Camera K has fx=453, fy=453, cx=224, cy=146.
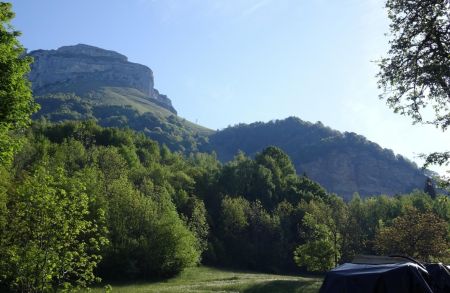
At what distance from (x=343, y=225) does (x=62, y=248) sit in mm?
68762

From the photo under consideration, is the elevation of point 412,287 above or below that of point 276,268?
above

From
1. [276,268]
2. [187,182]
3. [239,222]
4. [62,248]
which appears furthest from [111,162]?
[62,248]

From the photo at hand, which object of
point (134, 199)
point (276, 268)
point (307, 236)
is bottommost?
point (276, 268)

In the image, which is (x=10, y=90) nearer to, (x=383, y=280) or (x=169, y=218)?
(x=383, y=280)

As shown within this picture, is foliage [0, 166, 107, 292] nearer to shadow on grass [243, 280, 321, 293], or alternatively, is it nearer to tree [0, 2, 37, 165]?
tree [0, 2, 37, 165]

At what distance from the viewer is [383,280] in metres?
10.6

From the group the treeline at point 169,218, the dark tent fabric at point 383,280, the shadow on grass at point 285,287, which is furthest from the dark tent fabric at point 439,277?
the shadow on grass at point 285,287

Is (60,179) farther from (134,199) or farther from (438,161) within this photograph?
(134,199)

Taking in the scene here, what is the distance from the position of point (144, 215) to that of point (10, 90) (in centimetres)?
5229

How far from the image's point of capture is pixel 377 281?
10602 millimetres

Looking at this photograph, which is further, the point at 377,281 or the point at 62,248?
the point at 62,248

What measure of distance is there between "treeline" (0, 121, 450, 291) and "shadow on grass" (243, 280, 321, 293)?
14.2 metres

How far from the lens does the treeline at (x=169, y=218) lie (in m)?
19.4

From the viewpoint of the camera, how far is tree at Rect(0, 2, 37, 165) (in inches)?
992
